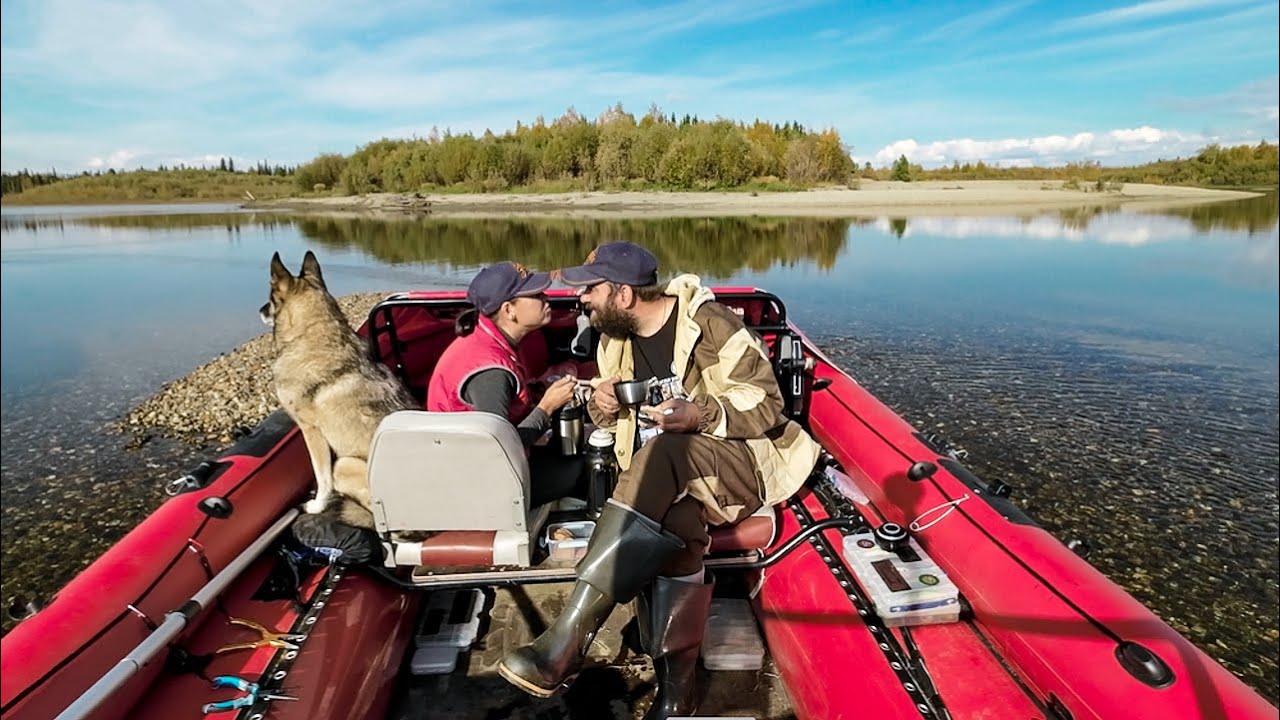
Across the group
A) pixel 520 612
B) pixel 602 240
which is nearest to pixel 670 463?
pixel 520 612

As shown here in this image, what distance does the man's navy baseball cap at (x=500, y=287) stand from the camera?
3020 millimetres

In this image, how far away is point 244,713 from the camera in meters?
2.07

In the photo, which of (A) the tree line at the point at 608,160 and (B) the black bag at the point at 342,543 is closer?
(B) the black bag at the point at 342,543

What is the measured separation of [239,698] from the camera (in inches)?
83.4

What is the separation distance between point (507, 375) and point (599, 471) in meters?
0.59

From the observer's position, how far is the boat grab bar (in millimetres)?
1849

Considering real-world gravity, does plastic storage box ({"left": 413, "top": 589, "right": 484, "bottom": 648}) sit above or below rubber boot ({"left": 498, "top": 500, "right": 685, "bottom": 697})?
below

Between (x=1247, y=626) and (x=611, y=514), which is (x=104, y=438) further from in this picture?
(x=1247, y=626)

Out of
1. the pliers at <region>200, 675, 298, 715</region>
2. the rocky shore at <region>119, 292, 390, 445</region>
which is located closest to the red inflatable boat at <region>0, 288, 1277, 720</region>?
the pliers at <region>200, 675, 298, 715</region>

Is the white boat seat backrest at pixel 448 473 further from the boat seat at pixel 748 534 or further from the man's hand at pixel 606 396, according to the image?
the boat seat at pixel 748 534

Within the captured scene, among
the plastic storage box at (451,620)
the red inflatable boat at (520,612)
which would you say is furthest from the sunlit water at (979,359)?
the plastic storage box at (451,620)

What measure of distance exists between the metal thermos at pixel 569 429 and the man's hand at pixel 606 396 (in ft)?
0.70

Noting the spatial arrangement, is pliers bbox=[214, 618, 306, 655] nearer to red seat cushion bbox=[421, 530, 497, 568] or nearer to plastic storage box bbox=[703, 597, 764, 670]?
red seat cushion bbox=[421, 530, 497, 568]

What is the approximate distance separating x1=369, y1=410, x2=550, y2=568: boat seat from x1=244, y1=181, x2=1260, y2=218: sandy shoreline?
96.4ft
